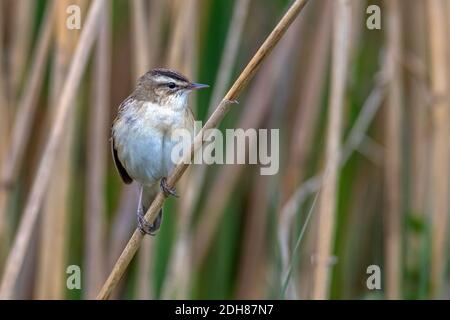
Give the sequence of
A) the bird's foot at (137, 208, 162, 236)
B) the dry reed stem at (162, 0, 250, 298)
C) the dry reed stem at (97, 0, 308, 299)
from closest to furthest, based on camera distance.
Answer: the dry reed stem at (97, 0, 308, 299) < the bird's foot at (137, 208, 162, 236) < the dry reed stem at (162, 0, 250, 298)

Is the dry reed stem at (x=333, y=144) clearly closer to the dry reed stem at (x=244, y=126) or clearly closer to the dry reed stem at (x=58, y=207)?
the dry reed stem at (x=244, y=126)

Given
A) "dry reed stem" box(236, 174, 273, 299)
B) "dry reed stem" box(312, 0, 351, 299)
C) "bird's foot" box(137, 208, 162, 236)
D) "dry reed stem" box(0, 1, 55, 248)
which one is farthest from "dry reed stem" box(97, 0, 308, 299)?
"dry reed stem" box(236, 174, 273, 299)

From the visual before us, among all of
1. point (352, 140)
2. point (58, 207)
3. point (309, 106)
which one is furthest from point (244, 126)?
point (58, 207)

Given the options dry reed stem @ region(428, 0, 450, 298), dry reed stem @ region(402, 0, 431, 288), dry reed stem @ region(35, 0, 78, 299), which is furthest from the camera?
dry reed stem @ region(402, 0, 431, 288)

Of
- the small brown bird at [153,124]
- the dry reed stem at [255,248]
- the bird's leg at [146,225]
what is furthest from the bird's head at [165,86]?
the dry reed stem at [255,248]

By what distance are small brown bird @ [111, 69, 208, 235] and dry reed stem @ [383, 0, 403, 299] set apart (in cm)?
78

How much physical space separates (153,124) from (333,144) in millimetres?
576

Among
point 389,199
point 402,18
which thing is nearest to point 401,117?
point 389,199

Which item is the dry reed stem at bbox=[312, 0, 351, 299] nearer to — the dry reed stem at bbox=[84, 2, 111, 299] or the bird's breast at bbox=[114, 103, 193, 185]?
the bird's breast at bbox=[114, 103, 193, 185]

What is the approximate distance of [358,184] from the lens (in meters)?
3.34

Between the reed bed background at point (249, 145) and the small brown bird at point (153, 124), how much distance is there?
10 centimetres

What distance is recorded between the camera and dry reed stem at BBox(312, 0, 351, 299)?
2502 millimetres
